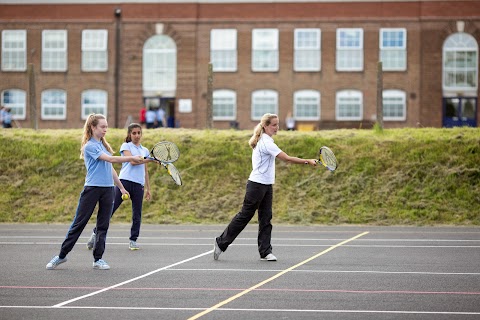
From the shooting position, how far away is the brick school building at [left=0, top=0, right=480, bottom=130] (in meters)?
55.6

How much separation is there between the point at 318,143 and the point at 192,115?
→ 1122 inches

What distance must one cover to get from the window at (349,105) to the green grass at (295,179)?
26.3 meters

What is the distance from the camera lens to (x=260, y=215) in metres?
14.9

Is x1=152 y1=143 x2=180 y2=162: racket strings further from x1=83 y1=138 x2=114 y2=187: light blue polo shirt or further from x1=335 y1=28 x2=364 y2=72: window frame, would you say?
x1=335 y1=28 x2=364 y2=72: window frame

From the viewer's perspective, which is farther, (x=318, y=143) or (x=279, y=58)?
(x=279, y=58)

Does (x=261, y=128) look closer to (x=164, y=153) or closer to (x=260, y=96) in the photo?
(x=164, y=153)

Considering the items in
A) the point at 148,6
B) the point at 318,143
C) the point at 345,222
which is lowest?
the point at 345,222

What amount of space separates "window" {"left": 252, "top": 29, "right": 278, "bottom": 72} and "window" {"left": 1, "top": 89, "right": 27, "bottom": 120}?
1356 centimetres

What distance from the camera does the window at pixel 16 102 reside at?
5809 centimetres

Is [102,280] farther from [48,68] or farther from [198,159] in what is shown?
[48,68]

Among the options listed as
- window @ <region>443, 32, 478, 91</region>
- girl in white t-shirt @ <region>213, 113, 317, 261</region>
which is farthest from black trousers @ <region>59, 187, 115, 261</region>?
window @ <region>443, 32, 478, 91</region>

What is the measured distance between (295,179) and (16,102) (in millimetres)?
34985

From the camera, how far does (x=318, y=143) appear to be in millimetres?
28812

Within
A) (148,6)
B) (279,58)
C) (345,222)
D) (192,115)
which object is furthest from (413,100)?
(345,222)
